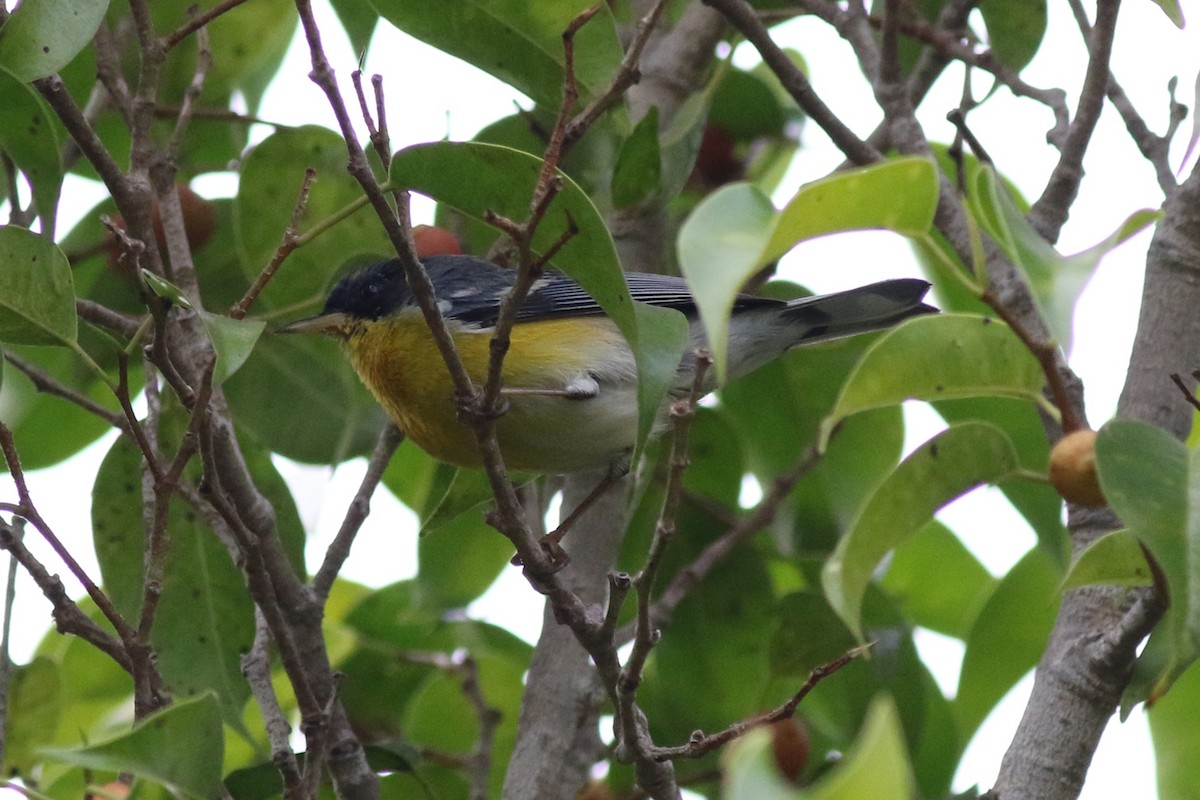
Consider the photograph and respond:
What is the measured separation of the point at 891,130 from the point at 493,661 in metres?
1.95

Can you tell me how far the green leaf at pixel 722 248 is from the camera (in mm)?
1631

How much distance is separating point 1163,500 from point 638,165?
1.91m

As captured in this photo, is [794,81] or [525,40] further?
[794,81]

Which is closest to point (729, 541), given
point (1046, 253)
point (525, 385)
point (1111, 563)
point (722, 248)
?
point (525, 385)

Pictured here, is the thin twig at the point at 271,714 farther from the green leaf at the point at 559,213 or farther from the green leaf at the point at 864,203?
the green leaf at the point at 864,203

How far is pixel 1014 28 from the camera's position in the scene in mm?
4027

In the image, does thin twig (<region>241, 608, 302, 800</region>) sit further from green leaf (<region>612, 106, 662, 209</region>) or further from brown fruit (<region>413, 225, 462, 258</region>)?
green leaf (<region>612, 106, 662, 209</region>)

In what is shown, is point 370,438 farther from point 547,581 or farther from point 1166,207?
point 1166,207

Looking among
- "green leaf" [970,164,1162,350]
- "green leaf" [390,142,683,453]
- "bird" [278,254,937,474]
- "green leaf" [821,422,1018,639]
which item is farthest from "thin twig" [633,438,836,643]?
"green leaf" [970,164,1162,350]

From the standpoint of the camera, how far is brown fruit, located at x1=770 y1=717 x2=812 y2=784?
143 inches

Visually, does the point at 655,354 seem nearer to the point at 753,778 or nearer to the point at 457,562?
the point at 753,778

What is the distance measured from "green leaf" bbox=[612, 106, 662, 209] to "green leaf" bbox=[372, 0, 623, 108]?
10.1 inches

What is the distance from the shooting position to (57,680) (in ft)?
11.5

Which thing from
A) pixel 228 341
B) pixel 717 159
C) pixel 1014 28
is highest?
pixel 717 159
